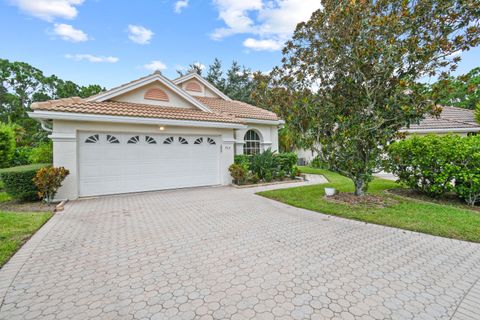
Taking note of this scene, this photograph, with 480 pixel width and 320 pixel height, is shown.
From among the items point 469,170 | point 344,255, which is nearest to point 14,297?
point 344,255

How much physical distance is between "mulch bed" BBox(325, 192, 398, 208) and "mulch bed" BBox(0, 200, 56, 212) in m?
9.44

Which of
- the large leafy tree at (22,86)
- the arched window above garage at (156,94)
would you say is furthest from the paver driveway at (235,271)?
the large leafy tree at (22,86)

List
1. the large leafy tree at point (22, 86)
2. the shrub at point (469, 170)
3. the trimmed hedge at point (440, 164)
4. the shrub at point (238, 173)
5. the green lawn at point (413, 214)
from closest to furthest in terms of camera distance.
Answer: the green lawn at point (413, 214), the shrub at point (469, 170), the trimmed hedge at point (440, 164), the shrub at point (238, 173), the large leafy tree at point (22, 86)

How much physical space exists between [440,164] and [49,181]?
42.5 ft

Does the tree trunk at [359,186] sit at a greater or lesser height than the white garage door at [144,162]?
lesser

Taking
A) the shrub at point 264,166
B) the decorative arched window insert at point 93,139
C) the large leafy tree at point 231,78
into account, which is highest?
the large leafy tree at point 231,78

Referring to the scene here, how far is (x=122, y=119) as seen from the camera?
9.00 m

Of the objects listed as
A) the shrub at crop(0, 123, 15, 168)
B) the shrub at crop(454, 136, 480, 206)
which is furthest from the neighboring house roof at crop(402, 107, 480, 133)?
the shrub at crop(0, 123, 15, 168)

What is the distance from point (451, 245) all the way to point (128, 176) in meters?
10.2

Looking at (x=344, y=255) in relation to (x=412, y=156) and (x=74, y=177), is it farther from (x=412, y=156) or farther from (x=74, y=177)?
(x=74, y=177)

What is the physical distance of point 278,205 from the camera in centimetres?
780

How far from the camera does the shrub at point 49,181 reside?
7444 millimetres

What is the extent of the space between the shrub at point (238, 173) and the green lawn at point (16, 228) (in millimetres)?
7059

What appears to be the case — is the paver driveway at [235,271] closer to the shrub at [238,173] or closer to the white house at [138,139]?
the white house at [138,139]
